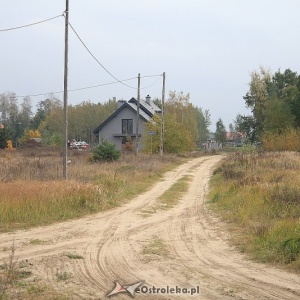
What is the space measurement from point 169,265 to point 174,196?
398 inches

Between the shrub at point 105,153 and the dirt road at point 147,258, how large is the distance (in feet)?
60.3

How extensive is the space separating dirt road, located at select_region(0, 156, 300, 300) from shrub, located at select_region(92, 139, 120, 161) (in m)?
18.4

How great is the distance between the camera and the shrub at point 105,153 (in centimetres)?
3108

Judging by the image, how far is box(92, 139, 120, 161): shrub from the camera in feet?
102

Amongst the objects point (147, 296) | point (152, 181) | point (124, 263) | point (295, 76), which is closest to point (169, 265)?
point (124, 263)

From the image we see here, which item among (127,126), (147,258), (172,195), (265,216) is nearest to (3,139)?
(127,126)

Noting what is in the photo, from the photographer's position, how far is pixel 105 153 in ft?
102

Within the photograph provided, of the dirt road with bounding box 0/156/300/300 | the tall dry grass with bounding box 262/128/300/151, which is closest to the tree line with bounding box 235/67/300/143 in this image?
the tall dry grass with bounding box 262/128/300/151

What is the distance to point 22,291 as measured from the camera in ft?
19.4

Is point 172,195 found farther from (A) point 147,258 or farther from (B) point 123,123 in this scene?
(B) point 123,123

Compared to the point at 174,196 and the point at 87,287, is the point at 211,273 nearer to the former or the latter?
the point at 87,287

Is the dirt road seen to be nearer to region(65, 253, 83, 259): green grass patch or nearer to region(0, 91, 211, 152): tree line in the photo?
region(65, 253, 83, 259): green grass patch

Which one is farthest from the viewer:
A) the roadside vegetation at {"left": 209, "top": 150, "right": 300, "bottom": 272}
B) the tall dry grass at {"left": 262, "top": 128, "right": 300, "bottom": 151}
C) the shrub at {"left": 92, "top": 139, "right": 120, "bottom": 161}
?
the tall dry grass at {"left": 262, "top": 128, "right": 300, "bottom": 151}

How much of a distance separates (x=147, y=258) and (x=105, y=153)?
2352 centimetres
